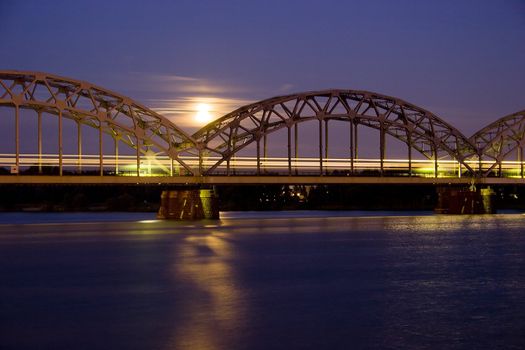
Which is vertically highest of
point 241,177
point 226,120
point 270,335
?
point 226,120

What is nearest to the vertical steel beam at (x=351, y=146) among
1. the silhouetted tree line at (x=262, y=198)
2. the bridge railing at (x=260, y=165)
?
the bridge railing at (x=260, y=165)

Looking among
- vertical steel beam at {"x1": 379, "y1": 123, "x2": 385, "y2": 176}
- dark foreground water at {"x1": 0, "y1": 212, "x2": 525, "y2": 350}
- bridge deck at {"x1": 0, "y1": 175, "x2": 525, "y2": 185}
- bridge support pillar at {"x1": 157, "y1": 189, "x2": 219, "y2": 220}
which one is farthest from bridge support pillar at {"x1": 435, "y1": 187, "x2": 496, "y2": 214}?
dark foreground water at {"x1": 0, "y1": 212, "x2": 525, "y2": 350}

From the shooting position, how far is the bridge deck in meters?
72.5

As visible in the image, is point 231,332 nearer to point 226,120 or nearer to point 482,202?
point 226,120

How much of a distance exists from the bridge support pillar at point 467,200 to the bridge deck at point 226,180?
166cm

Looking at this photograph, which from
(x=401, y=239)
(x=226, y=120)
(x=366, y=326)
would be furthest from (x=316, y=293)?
(x=226, y=120)

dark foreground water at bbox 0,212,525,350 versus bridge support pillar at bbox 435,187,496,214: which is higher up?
bridge support pillar at bbox 435,187,496,214

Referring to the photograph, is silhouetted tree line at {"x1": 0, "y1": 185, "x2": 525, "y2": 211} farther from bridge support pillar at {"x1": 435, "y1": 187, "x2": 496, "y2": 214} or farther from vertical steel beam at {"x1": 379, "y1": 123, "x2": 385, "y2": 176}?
vertical steel beam at {"x1": 379, "y1": 123, "x2": 385, "y2": 176}

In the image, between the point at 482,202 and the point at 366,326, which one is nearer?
the point at 366,326

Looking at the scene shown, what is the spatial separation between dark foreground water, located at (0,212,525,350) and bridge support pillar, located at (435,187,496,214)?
5005cm

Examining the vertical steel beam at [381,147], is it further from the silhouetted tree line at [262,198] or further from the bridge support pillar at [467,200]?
the silhouetted tree line at [262,198]

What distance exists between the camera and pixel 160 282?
35.0 meters

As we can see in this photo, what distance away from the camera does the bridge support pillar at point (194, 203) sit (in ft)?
278

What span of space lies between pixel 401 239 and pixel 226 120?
113 feet
